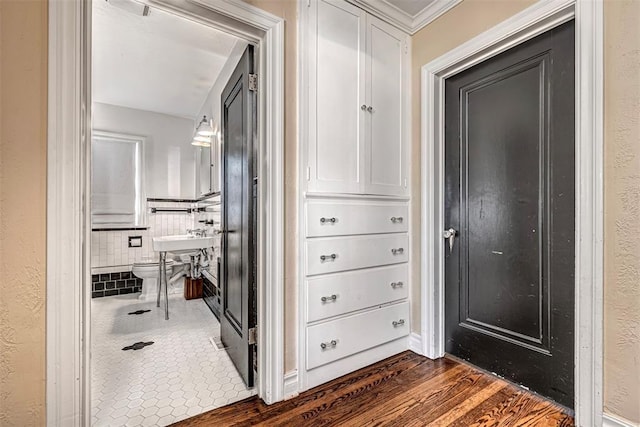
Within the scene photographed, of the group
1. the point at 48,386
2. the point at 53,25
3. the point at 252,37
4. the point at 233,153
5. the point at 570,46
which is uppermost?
the point at 252,37

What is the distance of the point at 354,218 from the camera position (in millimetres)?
1893

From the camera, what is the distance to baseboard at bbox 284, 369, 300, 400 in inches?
62.5

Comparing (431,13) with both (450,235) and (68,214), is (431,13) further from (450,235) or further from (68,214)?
(68,214)

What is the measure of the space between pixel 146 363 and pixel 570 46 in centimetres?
313

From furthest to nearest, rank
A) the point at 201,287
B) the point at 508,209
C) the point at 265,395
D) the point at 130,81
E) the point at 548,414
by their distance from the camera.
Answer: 1. the point at 201,287
2. the point at 130,81
3. the point at 508,209
4. the point at 265,395
5. the point at 548,414

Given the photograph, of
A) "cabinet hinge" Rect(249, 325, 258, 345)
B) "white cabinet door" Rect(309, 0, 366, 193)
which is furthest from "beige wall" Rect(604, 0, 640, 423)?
"cabinet hinge" Rect(249, 325, 258, 345)

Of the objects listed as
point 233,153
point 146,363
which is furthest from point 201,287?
point 233,153

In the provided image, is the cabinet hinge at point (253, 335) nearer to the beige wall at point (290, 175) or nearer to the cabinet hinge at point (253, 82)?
the beige wall at point (290, 175)

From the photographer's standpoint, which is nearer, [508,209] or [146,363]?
[508,209]

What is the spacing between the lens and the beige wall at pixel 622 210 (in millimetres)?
1188

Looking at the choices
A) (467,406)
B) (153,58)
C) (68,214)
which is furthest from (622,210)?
(153,58)

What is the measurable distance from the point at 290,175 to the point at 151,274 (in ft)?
8.73

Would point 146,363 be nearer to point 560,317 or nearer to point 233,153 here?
point 233,153

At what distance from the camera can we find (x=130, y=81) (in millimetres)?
3156
